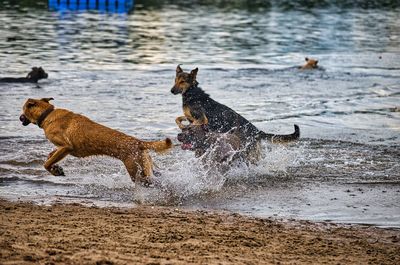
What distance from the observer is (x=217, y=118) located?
11.2 m

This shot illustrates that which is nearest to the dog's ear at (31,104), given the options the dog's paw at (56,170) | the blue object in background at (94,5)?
the dog's paw at (56,170)

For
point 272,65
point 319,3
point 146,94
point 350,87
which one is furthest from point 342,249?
point 319,3

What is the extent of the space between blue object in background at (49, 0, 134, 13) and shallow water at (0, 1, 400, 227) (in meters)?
1.20

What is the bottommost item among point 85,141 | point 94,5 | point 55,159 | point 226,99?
point 94,5

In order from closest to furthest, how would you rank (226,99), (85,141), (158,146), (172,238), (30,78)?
(172,238), (158,146), (85,141), (226,99), (30,78)

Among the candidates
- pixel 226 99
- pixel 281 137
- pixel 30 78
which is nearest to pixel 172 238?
pixel 281 137

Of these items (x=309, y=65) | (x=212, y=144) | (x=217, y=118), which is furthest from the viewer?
(x=309, y=65)

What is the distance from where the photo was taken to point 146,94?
16828 mm

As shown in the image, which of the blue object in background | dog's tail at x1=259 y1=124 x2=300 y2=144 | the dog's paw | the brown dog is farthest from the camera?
the blue object in background

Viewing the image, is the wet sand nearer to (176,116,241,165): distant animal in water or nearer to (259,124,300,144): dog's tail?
(176,116,241,165): distant animal in water

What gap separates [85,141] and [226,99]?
7.39 meters

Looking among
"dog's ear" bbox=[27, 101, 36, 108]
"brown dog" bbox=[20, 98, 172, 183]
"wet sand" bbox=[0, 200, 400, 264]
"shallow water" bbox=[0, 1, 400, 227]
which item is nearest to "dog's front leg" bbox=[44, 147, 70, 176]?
"brown dog" bbox=[20, 98, 172, 183]

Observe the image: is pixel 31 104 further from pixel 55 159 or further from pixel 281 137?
pixel 281 137

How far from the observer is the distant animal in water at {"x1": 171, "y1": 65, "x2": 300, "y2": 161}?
1091 centimetres
